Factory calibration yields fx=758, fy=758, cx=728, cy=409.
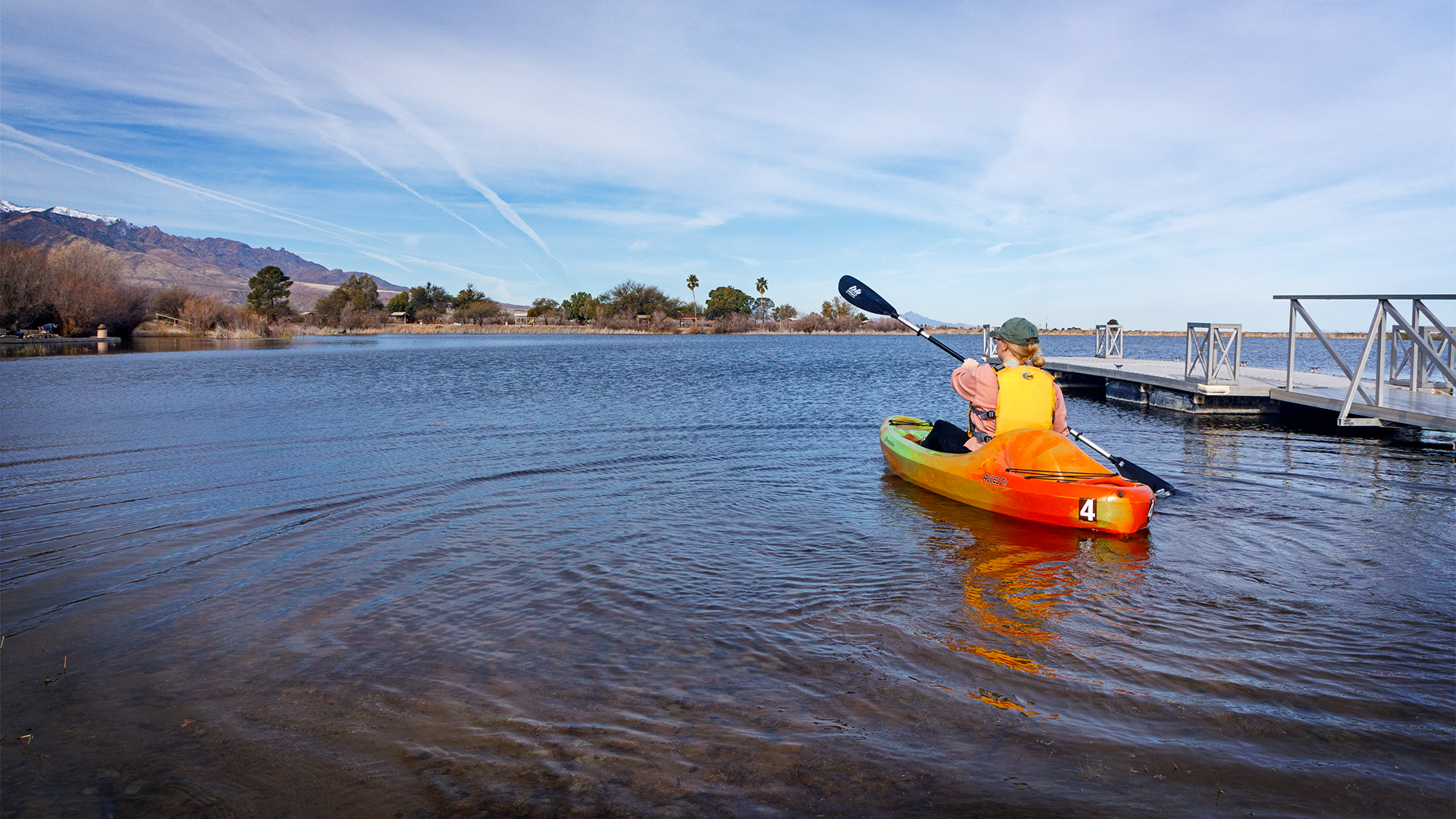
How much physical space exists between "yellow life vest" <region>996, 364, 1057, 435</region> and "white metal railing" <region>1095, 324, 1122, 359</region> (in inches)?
836

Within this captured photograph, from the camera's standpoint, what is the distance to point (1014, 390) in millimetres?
7121

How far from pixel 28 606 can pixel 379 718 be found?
3220mm

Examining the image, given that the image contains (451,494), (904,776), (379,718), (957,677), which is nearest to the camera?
(904,776)

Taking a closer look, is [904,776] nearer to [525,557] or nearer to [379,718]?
[379,718]

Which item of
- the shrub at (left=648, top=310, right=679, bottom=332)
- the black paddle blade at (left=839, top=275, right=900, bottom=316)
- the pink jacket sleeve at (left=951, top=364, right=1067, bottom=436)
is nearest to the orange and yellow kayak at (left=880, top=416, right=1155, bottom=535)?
the pink jacket sleeve at (left=951, top=364, right=1067, bottom=436)

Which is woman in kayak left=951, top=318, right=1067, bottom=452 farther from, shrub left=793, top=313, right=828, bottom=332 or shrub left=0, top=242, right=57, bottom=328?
shrub left=793, top=313, right=828, bottom=332

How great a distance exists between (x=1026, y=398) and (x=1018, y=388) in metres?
0.11

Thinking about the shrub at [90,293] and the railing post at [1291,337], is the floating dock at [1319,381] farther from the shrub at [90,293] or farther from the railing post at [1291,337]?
the shrub at [90,293]

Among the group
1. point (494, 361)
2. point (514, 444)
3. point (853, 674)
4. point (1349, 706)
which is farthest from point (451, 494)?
point (494, 361)

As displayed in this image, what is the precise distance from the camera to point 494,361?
35.0 m

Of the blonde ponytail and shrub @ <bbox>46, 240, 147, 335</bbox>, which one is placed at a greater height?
shrub @ <bbox>46, 240, 147, 335</bbox>

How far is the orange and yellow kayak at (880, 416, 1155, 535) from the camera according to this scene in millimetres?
6422

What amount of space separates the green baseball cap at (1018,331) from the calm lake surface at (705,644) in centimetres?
173

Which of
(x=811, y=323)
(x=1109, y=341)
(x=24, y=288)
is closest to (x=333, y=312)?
(x=24, y=288)
